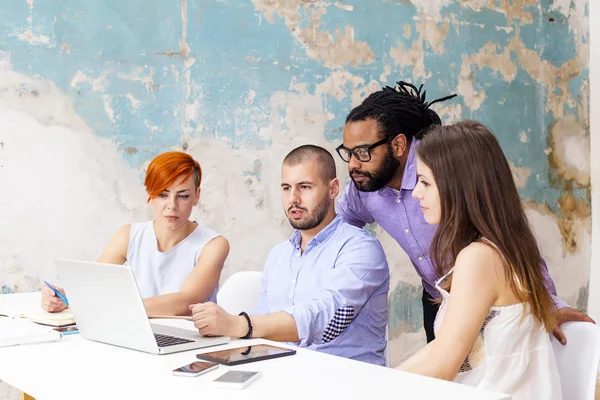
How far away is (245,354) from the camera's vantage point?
1.74m

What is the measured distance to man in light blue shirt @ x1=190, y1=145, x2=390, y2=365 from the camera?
219cm

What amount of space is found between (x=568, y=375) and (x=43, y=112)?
2.70 m

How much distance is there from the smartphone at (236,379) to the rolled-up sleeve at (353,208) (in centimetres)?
165

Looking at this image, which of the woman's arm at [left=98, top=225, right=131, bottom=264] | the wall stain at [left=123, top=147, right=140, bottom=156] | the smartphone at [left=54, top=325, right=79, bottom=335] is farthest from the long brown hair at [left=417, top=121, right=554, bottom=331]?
the wall stain at [left=123, top=147, right=140, bottom=156]

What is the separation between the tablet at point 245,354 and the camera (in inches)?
66.2

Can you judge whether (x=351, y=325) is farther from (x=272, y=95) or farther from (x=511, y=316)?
(x=272, y=95)

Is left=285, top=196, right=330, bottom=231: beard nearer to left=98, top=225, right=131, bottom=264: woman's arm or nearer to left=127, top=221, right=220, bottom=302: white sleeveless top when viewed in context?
left=127, top=221, right=220, bottom=302: white sleeveless top

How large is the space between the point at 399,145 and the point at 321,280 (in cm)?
78

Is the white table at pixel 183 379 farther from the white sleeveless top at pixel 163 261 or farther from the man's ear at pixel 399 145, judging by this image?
the man's ear at pixel 399 145

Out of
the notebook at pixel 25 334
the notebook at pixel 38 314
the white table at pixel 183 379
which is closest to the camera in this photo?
the white table at pixel 183 379

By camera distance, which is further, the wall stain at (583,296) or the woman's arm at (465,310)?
the wall stain at (583,296)

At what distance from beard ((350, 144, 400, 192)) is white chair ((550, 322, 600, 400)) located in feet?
3.87

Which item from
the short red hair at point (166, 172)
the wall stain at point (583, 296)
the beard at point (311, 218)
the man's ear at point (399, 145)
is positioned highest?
the man's ear at point (399, 145)

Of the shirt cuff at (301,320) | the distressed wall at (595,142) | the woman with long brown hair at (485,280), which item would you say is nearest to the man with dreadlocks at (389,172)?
the shirt cuff at (301,320)
